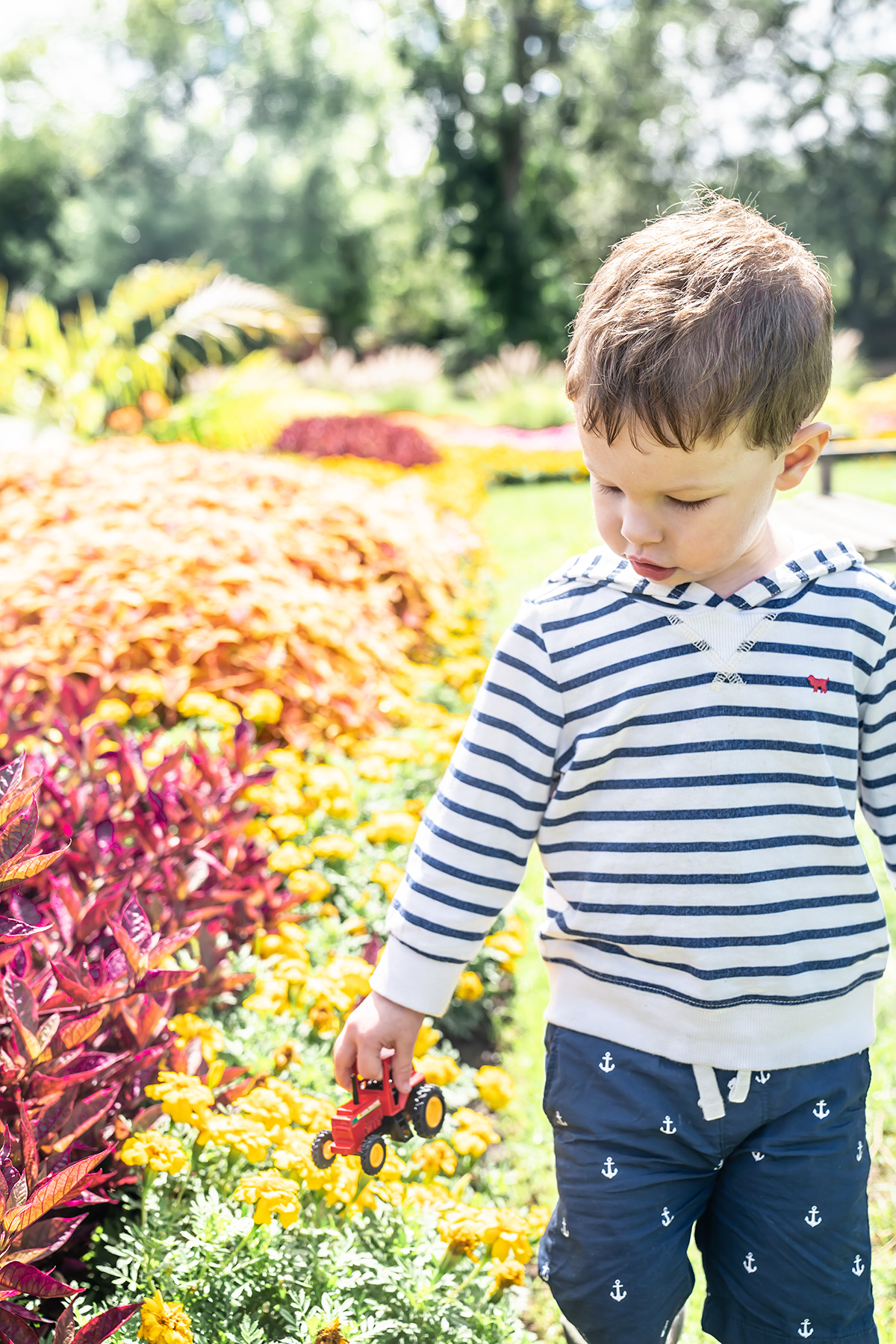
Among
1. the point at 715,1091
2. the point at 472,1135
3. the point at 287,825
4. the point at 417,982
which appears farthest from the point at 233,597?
the point at 715,1091

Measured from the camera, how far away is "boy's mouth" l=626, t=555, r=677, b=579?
1240 millimetres

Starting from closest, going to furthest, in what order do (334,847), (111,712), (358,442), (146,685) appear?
(334,847) < (111,712) < (146,685) < (358,442)

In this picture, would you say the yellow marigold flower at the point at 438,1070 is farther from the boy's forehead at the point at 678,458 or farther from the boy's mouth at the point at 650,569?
the boy's forehead at the point at 678,458

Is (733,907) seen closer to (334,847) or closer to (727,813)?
(727,813)

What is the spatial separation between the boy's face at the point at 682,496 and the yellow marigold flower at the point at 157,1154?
0.92 metres

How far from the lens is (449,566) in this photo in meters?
4.98

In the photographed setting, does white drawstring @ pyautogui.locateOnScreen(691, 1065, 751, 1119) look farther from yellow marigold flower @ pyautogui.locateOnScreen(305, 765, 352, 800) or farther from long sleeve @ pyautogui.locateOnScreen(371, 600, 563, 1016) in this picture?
yellow marigold flower @ pyautogui.locateOnScreen(305, 765, 352, 800)

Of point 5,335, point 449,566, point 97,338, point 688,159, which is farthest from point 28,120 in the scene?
point 449,566

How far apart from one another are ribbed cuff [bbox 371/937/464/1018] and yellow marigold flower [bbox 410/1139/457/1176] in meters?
0.35

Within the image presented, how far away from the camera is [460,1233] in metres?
1.37

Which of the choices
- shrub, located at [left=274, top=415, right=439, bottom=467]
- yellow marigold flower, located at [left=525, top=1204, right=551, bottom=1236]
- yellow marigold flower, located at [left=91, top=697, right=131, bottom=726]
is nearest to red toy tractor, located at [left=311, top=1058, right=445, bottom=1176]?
yellow marigold flower, located at [left=525, top=1204, right=551, bottom=1236]

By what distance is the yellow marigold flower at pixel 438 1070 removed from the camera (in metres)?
1.68

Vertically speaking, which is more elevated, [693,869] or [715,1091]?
[693,869]

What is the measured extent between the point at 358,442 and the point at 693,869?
809cm
